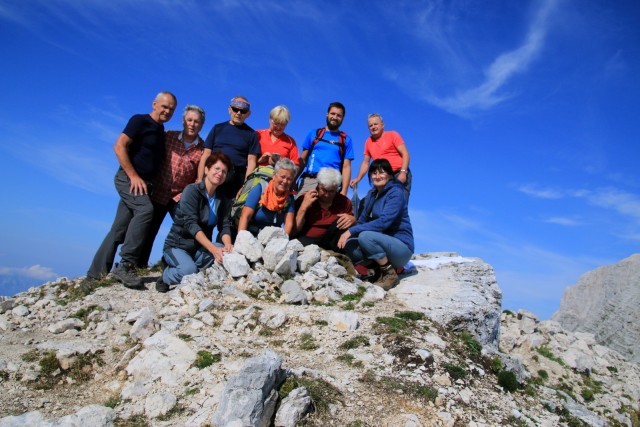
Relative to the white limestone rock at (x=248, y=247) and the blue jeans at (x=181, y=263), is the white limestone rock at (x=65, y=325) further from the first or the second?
the white limestone rock at (x=248, y=247)

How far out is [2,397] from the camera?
16.9 ft

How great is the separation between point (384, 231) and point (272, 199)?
2.36m

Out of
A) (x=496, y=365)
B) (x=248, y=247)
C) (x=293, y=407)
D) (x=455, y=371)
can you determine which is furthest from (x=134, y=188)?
(x=496, y=365)

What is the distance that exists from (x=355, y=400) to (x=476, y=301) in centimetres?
433

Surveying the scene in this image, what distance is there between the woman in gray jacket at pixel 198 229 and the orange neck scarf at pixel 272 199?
2.65 ft

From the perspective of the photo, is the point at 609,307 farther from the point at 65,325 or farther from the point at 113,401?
the point at 65,325

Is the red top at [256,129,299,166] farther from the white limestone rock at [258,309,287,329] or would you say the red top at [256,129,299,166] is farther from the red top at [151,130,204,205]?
the white limestone rock at [258,309,287,329]

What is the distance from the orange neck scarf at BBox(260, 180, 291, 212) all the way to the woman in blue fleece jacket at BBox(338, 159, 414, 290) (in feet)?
4.66

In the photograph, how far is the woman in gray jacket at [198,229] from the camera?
827cm

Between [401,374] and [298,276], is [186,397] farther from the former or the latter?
[298,276]

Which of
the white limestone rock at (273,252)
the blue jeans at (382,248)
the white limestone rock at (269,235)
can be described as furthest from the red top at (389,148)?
the white limestone rock at (273,252)

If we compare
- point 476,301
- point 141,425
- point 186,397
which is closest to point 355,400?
point 186,397

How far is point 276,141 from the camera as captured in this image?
993cm

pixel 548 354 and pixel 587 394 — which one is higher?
pixel 548 354
